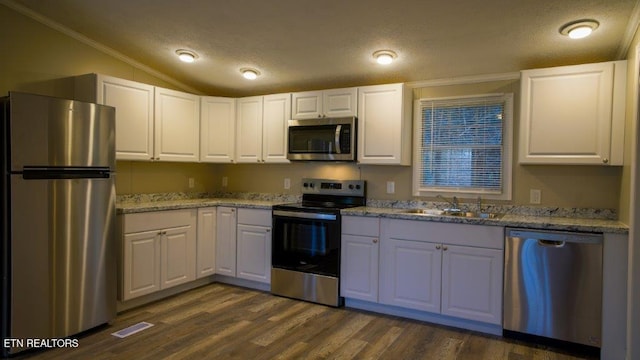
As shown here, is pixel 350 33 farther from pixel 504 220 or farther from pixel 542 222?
pixel 542 222

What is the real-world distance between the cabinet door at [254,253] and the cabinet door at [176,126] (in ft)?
3.35

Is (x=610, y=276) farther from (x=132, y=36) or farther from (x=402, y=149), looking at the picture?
(x=132, y=36)

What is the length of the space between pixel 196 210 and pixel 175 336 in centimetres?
142

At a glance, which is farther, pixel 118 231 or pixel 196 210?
pixel 196 210

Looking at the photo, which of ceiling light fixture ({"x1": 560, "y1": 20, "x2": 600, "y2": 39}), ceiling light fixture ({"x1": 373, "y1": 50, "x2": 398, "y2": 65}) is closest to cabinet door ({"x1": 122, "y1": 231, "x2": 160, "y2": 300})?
ceiling light fixture ({"x1": 373, "y1": 50, "x2": 398, "y2": 65})

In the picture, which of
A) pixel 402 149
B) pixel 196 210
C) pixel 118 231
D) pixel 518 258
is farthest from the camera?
pixel 196 210

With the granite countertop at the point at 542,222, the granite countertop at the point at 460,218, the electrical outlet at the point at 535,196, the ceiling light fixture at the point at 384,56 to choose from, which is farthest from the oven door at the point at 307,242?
the electrical outlet at the point at 535,196

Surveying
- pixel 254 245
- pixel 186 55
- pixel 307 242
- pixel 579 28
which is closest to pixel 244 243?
pixel 254 245

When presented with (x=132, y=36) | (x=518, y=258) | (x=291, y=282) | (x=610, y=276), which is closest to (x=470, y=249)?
(x=518, y=258)

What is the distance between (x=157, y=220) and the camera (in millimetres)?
3588

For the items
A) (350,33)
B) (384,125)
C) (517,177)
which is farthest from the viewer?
(384,125)

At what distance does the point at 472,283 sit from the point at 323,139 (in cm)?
191

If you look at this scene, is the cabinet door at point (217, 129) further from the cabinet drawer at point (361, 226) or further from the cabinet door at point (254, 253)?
the cabinet drawer at point (361, 226)

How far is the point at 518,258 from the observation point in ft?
9.34
